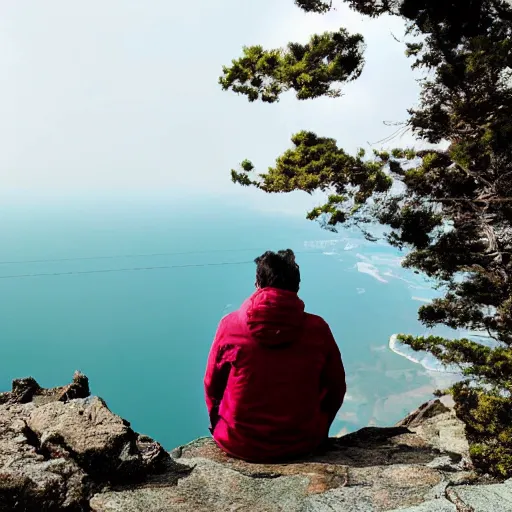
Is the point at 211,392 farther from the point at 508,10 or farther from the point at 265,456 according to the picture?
the point at 508,10

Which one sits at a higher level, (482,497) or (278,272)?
(278,272)

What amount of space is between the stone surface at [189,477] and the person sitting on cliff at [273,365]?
0.70 ft

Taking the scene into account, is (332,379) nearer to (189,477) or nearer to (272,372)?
(272,372)

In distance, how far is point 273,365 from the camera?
10.2 feet

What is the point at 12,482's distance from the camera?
94.9 inches

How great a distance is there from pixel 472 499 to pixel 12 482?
273 cm

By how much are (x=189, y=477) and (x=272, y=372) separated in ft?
3.16

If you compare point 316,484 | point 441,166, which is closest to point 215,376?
point 316,484

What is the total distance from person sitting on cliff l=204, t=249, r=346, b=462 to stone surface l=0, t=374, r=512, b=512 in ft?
0.70

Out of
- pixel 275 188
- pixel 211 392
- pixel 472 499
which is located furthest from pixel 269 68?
pixel 472 499

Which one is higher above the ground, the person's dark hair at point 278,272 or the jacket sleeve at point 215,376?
the person's dark hair at point 278,272

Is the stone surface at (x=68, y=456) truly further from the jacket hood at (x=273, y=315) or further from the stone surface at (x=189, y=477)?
the jacket hood at (x=273, y=315)

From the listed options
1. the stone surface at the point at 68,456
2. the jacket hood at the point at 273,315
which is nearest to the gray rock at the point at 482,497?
the jacket hood at the point at 273,315

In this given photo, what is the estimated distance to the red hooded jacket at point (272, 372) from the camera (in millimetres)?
3062
